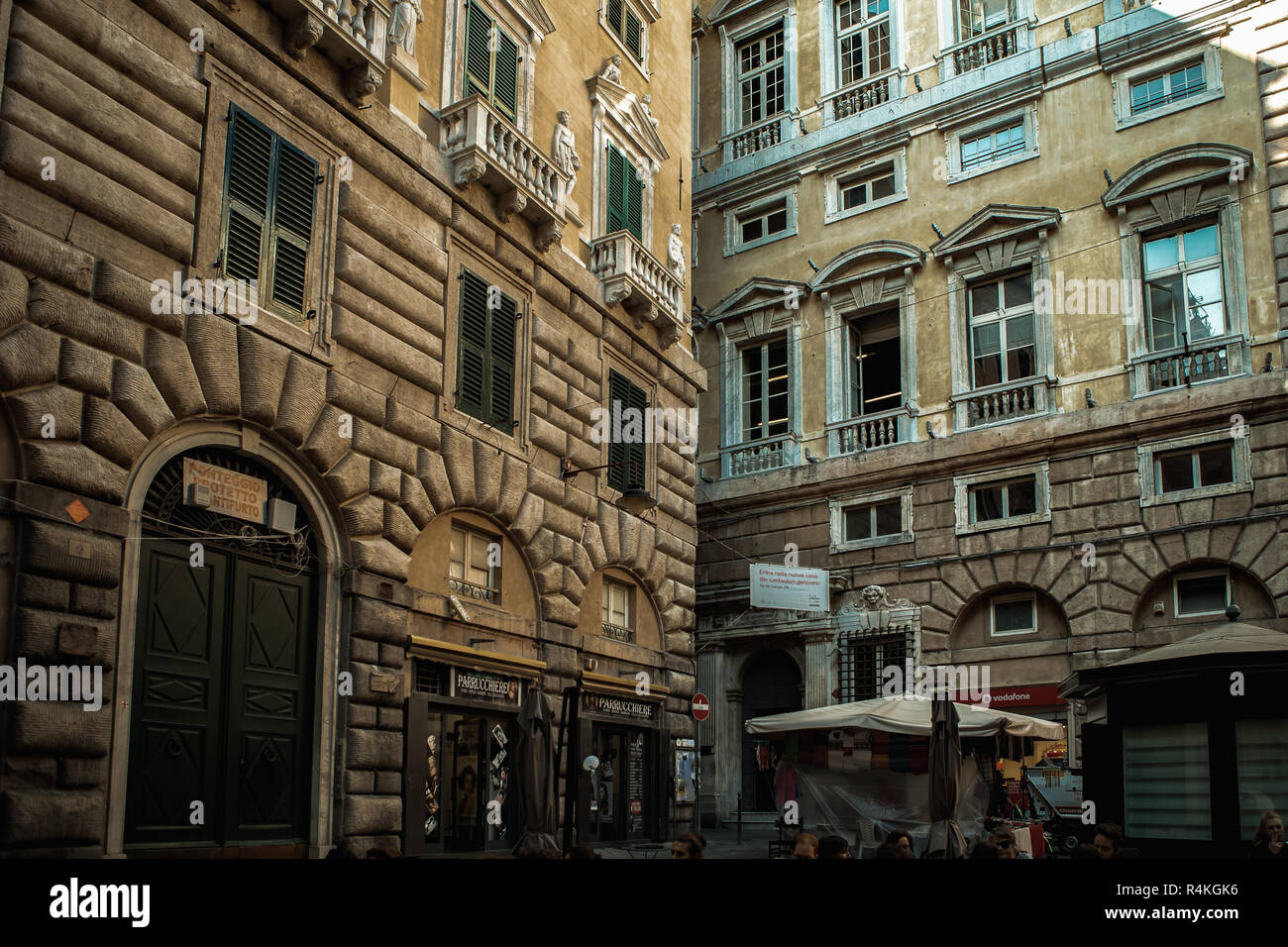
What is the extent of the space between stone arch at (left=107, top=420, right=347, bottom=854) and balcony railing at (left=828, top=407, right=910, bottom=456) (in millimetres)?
14883

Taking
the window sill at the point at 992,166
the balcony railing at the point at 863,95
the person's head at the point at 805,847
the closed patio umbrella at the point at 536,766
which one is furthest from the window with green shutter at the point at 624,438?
the balcony railing at the point at 863,95

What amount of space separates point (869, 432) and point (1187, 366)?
21.5 feet

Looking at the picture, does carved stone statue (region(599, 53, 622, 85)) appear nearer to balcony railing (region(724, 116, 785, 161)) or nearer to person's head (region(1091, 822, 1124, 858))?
balcony railing (region(724, 116, 785, 161))

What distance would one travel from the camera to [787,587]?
22938 millimetres

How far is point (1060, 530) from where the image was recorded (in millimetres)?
23094

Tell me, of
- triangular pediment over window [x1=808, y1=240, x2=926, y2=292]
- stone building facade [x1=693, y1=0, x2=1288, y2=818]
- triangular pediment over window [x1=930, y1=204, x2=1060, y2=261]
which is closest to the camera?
stone building facade [x1=693, y1=0, x2=1288, y2=818]

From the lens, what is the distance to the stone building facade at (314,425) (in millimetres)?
10531

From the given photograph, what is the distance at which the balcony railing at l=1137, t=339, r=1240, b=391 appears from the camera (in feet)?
71.4

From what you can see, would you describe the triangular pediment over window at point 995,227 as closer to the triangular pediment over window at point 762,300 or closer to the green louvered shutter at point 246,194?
the triangular pediment over window at point 762,300

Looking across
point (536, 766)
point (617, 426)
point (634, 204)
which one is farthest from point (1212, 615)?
point (536, 766)

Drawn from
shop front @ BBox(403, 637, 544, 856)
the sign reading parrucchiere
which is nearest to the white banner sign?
the sign reading parrucchiere

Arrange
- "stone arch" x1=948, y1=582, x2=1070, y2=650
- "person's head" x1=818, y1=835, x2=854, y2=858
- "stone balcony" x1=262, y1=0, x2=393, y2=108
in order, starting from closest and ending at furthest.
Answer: "person's head" x1=818, y1=835, x2=854, y2=858, "stone balcony" x1=262, y1=0, x2=393, y2=108, "stone arch" x1=948, y1=582, x2=1070, y2=650
